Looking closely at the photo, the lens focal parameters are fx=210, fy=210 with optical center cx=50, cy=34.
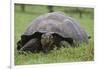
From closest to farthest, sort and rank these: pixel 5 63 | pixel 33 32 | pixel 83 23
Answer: pixel 5 63 → pixel 33 32 → pixel 83 23

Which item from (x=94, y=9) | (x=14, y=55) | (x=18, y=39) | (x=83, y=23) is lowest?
(x=14, y=55)

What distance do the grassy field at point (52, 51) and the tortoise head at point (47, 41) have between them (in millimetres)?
66

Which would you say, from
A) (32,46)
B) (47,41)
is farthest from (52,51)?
(32,46)

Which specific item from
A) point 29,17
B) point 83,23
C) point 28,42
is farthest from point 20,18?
point 83,23

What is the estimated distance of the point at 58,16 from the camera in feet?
8.55

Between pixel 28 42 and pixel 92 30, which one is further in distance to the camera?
pixel 92 30

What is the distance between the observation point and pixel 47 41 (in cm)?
255

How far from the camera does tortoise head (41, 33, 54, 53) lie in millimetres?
2535

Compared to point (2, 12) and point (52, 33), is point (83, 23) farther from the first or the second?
point (2, 12)

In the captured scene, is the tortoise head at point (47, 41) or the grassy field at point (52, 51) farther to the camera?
the tortoise head at point (47, 41)

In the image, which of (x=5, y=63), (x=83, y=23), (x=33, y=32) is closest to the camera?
(x=5, y=63)

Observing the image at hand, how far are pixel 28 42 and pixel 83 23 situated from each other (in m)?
0.77

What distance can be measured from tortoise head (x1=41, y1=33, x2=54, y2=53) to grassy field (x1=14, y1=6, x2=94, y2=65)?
0.07m

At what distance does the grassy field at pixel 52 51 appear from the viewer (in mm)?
2428
